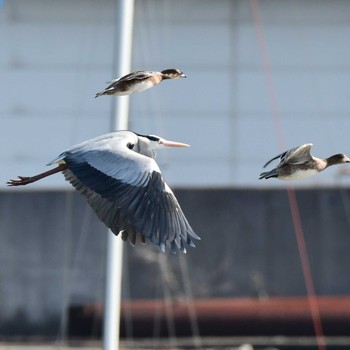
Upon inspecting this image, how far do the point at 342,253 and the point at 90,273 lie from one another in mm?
3142

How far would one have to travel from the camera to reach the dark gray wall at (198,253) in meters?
18.7

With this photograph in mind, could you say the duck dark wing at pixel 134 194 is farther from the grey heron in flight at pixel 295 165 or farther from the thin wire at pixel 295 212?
the thin wire at pixel 295 212

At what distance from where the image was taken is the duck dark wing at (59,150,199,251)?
855 centimetres

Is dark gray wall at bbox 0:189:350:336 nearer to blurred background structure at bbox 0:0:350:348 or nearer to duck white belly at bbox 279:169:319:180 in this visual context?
blurred background structure at bbox 0:0:350:348

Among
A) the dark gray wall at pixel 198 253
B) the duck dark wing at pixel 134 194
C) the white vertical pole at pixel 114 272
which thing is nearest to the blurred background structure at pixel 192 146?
the dark gray wall at pixel 198 253

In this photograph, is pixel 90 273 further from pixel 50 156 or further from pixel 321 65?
pixel 321 65

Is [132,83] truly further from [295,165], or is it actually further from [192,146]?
[192,146]

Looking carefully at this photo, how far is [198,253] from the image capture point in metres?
18.8

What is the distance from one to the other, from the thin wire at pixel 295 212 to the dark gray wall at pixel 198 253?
0.20 metres

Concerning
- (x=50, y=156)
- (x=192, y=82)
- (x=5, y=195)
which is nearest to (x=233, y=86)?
(x=192, y=82)

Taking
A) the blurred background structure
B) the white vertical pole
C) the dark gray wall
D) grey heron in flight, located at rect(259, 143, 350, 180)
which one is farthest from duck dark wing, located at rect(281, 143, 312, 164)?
the dark gray wall

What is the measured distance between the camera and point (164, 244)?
838 centimetres

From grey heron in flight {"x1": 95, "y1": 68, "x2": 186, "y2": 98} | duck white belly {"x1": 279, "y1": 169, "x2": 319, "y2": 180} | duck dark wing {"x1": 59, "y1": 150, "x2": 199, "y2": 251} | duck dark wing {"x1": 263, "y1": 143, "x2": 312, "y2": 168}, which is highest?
grey heron in flight {"x1": 95, "y1": 68, "x2": 186, "y2": 98}

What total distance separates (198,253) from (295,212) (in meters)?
Answer: 1.31
